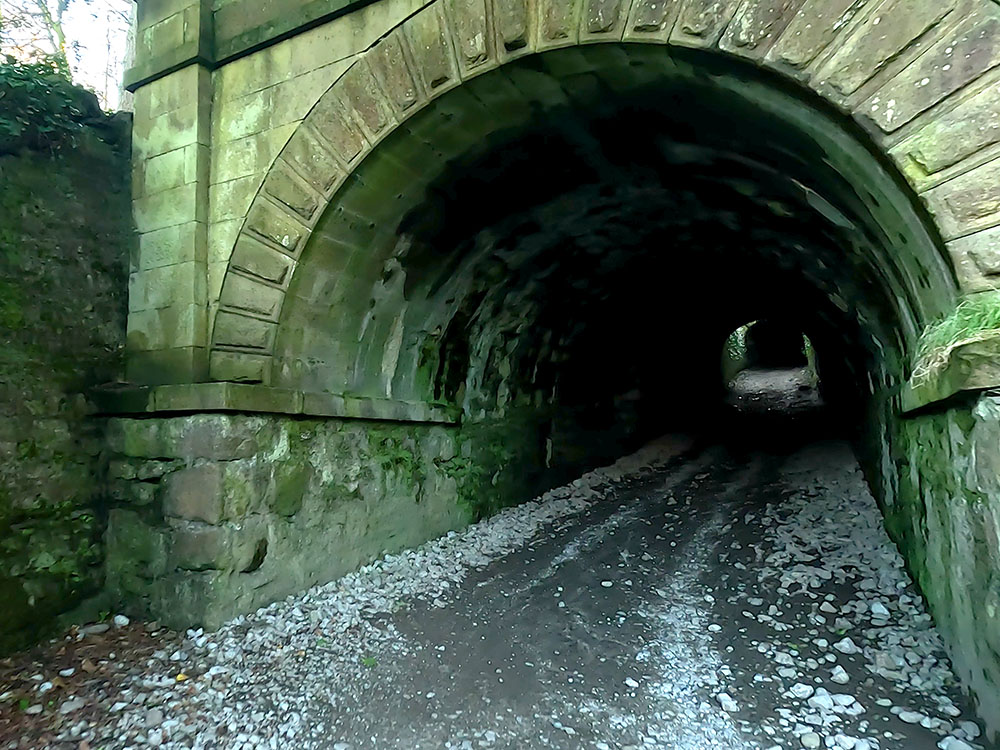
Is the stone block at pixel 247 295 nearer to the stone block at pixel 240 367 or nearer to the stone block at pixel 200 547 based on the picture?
the stone block at pixel 240 367

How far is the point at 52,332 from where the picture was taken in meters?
3.79

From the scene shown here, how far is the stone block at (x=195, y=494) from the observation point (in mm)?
3596

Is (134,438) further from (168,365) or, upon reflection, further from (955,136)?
(955,136)

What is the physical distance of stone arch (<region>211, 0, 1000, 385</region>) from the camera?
88.7 inches

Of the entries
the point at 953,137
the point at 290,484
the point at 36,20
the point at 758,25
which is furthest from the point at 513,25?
the point at 36,20

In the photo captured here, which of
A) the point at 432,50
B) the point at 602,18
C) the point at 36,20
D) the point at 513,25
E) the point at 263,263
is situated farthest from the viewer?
the point at 36,20

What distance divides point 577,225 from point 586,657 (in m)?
3.28

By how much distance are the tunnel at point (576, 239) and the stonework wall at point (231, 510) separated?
487mm

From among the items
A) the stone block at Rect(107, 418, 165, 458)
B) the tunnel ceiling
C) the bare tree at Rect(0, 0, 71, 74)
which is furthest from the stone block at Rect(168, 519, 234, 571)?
the bare tree at Rect(0, 0, 71, 74)

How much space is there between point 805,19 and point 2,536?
486 centimetres

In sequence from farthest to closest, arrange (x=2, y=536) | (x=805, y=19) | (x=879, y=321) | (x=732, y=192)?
(x=732, y=192) → (x=879, y=321) → (x=2, y=536) → (x=805, y=19)

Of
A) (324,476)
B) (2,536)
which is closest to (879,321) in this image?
(324,476)

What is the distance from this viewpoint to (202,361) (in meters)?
3.88

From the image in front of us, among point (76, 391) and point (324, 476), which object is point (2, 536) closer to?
point (76, 391)
